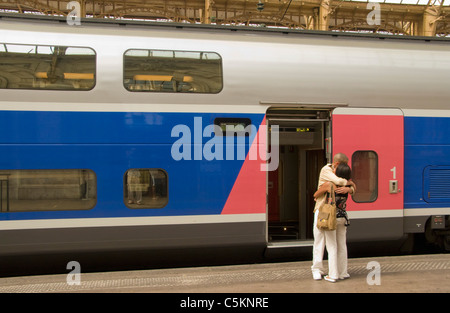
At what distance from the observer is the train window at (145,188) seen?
16.9 feet

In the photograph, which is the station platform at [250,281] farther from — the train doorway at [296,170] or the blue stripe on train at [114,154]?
the train doorway at [296,170]

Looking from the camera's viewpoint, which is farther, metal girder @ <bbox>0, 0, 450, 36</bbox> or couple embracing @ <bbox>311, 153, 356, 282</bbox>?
metal girder @ <bbox>0, 0, 450, 36</bbox>

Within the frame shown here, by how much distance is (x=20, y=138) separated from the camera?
4.88m

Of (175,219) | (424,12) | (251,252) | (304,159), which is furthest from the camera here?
(424,12)

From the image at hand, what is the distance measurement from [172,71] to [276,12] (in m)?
13.3

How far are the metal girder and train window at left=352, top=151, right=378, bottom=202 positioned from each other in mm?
11938

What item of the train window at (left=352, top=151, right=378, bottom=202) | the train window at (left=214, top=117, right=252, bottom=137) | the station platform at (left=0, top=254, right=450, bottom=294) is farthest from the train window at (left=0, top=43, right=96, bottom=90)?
the train window at (left=352, top=151, right=378, bottom=202)

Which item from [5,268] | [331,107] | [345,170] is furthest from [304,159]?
[5,268]

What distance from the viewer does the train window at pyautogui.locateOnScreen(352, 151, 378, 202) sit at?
231 inches

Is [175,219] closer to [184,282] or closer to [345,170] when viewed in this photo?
[184,282]

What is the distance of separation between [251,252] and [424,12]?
16.8 meters

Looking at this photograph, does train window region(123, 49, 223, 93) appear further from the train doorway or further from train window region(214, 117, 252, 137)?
the train doorway

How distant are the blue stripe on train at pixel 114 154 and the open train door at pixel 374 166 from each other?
1447mm
